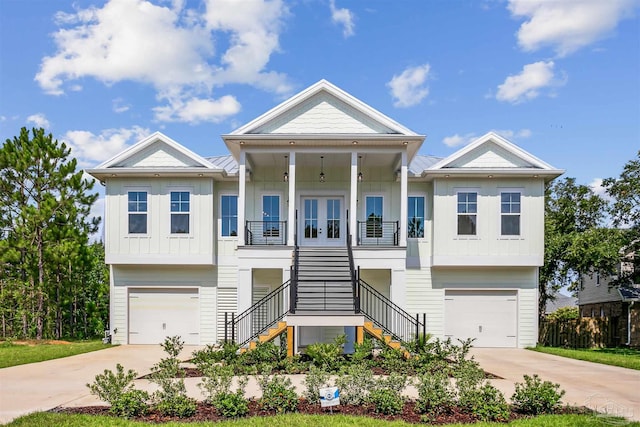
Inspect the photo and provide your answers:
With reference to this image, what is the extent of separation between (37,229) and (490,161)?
16.1m

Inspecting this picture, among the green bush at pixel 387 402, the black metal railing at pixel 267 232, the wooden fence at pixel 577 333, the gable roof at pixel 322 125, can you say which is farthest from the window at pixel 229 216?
the wooden fence at pixel 577 333

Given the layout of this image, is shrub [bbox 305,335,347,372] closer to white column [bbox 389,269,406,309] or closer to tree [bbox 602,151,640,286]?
white column [bbox 389,269,406,309]

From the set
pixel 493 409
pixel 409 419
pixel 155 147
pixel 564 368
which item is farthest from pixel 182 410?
pixel 155 147

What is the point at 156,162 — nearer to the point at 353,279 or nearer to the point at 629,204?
the point at 353,279

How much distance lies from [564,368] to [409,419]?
7.21 metres

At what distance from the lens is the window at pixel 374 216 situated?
57.2 ft

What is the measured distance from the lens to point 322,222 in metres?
17.5

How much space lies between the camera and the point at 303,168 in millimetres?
17609

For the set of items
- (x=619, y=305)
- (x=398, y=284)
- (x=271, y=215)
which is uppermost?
(x=271, y=215)

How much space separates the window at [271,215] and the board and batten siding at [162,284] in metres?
2.29

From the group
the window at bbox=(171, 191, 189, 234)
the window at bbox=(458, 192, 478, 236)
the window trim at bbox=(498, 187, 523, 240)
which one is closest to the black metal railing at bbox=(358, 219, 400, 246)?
the window at bbox=(458, 192, 478, 236)

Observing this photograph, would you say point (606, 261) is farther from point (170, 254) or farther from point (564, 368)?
point (170, 254)

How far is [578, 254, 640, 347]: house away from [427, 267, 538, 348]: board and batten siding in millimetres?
5581

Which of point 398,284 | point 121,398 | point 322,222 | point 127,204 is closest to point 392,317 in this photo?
point 398,284
